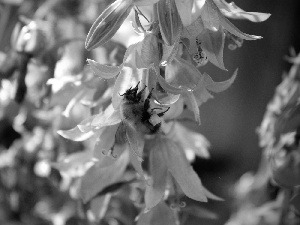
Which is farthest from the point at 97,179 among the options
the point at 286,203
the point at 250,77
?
the point at 250,77

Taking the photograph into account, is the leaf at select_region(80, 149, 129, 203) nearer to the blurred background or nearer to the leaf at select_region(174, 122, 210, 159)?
the leaf at select_region(174, 122, 210, 159)

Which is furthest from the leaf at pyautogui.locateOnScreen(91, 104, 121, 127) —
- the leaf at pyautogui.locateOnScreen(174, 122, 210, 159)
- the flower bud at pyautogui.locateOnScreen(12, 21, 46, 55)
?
the flower bud at pyautogui.locateOnScreen(12, 21, 46, 55)

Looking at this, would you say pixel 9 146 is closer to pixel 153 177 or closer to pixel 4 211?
pixel 4 211

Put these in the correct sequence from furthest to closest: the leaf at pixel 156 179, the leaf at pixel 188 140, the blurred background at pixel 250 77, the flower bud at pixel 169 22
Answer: the blurred background at pixel 250 77
the leaf at pixel 188 140
the leaf at pixel 156 179
the flower bud at pixel 169 22

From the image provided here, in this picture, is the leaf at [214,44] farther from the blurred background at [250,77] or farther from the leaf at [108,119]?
the blurred background at [250,77]

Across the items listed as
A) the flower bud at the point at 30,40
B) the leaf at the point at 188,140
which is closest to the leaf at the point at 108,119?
the leaf at the point at 188,140

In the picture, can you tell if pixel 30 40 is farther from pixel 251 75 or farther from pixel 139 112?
pixel 251 75

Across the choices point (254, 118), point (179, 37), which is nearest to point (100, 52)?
point (179, 37)
